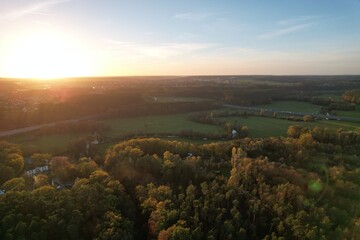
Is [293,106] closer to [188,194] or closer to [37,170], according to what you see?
[188,194]

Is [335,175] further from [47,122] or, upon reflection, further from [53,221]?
[47,122]

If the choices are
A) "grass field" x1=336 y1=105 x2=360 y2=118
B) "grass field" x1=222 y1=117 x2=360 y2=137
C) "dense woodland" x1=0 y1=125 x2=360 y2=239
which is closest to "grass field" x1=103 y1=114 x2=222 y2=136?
"grass field" x1=222 y1=117 x2=360 y2=137

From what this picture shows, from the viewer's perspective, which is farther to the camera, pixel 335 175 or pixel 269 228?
pixel 335 175

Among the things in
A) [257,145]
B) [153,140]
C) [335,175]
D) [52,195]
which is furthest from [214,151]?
[52,195]

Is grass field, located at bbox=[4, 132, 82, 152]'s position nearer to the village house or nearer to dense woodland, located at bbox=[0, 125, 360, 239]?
the village house

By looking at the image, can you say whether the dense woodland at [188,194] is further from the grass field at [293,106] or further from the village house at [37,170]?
the grass field at [293,106]

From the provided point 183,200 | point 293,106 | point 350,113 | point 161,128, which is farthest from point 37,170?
point 293,106

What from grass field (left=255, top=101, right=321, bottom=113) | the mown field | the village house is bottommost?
the village house
